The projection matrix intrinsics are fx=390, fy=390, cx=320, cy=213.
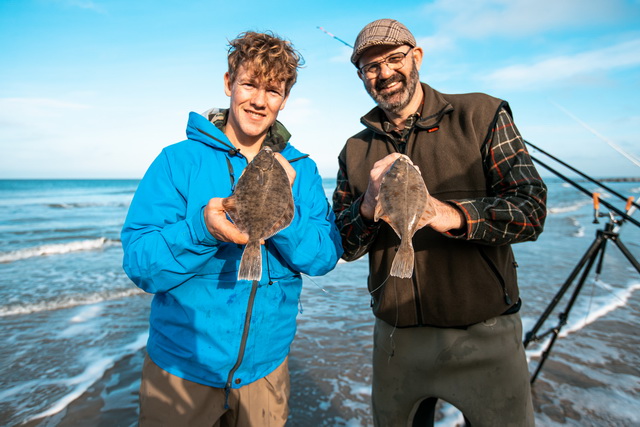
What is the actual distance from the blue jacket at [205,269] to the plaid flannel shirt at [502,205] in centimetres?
32

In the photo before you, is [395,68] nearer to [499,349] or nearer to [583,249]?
Result: [499,349]

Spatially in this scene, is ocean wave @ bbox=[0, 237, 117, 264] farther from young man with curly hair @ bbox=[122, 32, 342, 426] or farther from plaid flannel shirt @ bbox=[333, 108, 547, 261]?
plaid flannel shirt @ bbox=[333, 108, 547, 261]

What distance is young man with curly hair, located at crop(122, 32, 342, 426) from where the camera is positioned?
7.70 feet

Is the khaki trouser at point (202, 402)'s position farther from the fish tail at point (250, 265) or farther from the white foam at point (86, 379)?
the white foam at point (86, 379)

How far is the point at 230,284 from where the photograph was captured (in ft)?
8.58

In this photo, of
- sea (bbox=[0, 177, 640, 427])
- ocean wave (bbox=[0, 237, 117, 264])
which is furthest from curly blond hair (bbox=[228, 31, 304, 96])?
ocean wave (bbox=[0, 237, 117, 264])

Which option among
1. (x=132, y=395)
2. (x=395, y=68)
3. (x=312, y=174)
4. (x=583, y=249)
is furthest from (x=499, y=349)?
(x=583, y=249)

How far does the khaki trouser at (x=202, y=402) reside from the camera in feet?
8.12

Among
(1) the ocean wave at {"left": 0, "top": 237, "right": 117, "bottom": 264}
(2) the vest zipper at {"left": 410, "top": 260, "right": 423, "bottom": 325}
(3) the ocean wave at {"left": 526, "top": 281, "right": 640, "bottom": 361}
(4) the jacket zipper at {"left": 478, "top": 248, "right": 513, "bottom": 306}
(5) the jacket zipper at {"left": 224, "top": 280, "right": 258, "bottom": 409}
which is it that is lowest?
(1) the ocean wave at {"left": 0, "top": 237, "right": 117, "bottom": 264}

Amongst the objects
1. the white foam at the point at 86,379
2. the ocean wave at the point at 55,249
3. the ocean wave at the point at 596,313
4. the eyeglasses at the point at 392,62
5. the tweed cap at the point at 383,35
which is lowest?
the white foam at the point at 86,379

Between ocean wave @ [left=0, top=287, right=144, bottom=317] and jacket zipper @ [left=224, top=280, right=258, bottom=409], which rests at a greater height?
jacket zipper @ [left=224, top=280, right=258, bottom=409]

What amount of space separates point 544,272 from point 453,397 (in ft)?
29.2

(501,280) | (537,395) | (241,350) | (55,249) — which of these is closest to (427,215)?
(501,280)

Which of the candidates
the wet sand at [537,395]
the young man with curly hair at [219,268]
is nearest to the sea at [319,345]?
the wet sand at [537,395]
